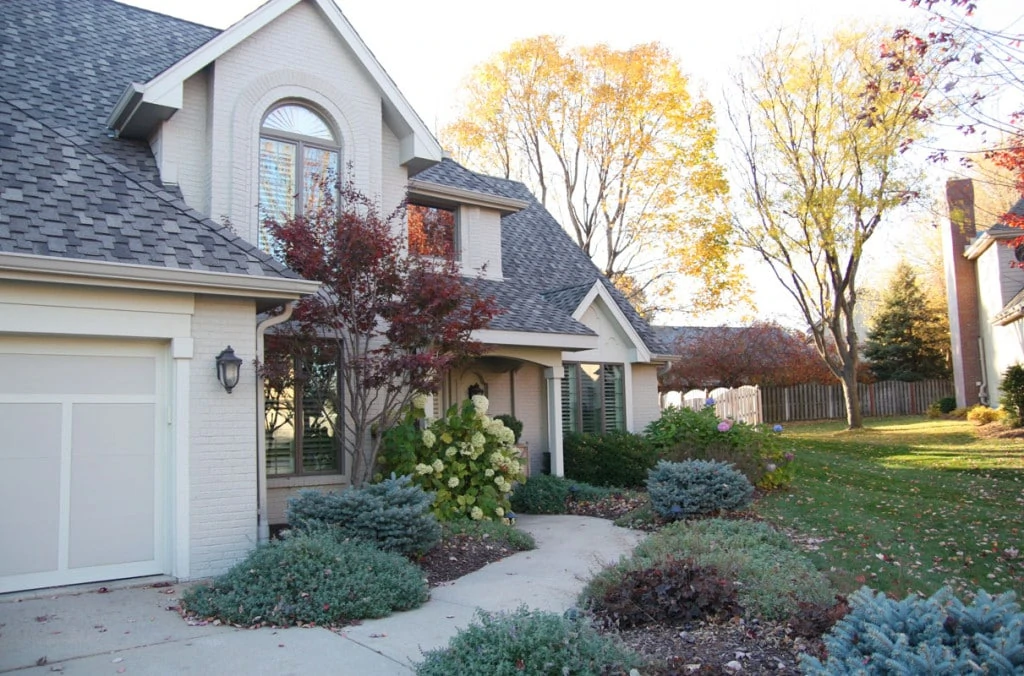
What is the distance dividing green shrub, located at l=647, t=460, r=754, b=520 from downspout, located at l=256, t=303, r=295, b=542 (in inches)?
195

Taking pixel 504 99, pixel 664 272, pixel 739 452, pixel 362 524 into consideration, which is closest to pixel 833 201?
pixel 664 272

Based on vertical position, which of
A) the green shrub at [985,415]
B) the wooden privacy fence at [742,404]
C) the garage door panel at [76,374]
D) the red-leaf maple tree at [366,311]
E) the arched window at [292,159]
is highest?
the arched window at [292,159]

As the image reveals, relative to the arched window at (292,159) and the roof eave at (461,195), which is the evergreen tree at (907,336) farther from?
the arched window at (292,159)

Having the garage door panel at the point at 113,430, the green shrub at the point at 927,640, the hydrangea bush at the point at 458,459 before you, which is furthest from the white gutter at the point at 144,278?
the green shrub at the point at 927,640

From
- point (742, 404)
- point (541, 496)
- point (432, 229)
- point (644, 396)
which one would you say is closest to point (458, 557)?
point (541, 496)

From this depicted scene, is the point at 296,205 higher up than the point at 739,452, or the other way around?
the point at 296,205

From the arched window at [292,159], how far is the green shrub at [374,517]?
13.5ft

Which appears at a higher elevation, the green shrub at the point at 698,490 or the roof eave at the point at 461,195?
the roof eave at the point at 461,195

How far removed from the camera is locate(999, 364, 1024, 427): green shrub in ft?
72.4

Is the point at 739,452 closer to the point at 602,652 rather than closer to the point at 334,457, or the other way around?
the point at 334,457

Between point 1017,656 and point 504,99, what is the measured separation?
93.7ft

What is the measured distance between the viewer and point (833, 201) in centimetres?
2433

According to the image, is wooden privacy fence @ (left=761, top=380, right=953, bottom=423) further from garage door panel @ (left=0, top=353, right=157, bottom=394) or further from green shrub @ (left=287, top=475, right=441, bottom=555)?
garage door panel @ (left=0, top=353, right=157, bottom=394)

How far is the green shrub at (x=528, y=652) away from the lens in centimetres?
456
